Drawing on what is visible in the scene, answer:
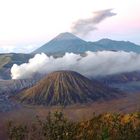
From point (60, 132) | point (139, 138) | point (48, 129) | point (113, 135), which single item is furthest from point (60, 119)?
point (113, 135)

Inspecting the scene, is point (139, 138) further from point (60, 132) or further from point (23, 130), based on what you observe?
point (23, 130)

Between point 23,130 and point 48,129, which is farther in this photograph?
point 23,130

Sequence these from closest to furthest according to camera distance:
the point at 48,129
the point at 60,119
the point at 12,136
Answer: the point at 60,119 < the point at 48,129 < the point at 12,136

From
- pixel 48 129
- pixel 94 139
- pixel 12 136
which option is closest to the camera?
pixel 48 129

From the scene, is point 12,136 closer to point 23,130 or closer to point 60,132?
point 23,130

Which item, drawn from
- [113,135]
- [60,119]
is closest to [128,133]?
[113,135]

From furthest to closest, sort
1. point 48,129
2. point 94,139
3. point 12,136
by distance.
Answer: point 94,139 < point 12,136 < point 48,129

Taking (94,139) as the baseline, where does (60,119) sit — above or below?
above

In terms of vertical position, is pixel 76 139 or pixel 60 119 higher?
pixel 60 119

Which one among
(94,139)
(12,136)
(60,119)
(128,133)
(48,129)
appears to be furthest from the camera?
(94,139)
